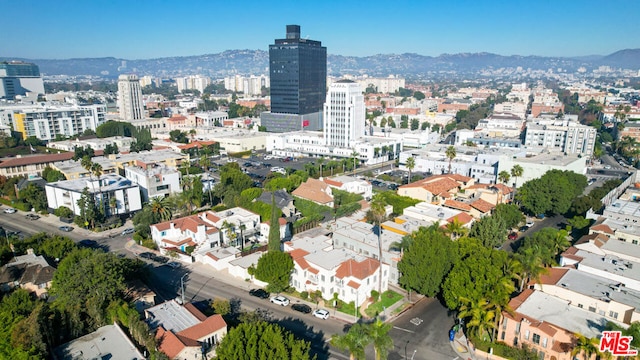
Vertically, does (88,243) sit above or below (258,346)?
below

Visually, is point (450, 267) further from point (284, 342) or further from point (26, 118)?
point (26, 118)

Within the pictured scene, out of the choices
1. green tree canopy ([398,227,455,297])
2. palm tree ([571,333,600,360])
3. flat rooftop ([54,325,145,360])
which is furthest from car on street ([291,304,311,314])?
palm tree ([571,333,600,360])

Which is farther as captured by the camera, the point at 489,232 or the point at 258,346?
the point at 489,232

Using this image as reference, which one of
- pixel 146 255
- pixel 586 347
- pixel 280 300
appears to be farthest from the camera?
pixel 146 255

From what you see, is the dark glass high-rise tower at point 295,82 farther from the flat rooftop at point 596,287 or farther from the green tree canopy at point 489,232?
the flat rooftop at point 596,287

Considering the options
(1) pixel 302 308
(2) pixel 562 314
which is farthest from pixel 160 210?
(2) pixel 562 314

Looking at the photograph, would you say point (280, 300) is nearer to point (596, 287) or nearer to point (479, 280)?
point (479, 280)

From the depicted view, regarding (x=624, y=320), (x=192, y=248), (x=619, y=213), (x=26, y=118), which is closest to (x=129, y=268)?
(x=192, y=248)

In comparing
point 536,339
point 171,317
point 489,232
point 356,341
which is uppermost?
point 356,341
